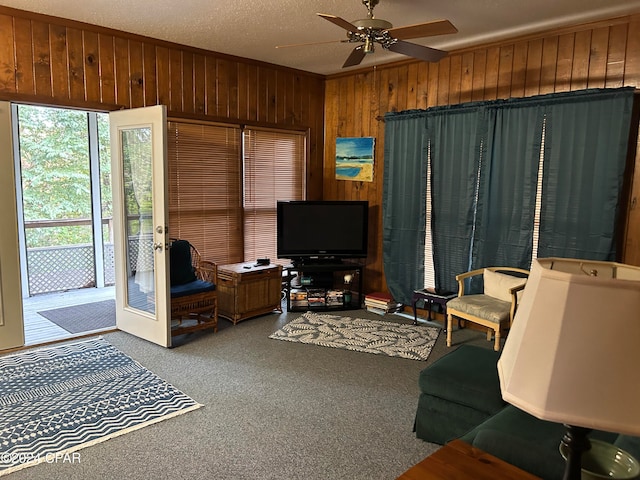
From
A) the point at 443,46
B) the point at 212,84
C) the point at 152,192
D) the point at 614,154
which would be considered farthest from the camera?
the point at 212,84

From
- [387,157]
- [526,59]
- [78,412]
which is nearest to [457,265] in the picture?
[387,157]

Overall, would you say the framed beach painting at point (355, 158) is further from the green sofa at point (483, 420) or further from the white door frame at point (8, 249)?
the white door frame at point (8, 249)

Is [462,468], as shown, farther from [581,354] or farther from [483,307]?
[483,307]

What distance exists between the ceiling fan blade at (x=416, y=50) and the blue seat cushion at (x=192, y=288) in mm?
2579

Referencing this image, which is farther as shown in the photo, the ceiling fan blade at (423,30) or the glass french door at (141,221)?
the glass french door at (141,221)

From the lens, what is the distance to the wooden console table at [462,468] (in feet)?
4.60

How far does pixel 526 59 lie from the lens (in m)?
4.29

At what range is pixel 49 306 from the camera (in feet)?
17.8

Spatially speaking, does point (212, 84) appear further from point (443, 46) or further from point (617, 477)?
point (617, 477)

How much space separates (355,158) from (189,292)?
259 cm

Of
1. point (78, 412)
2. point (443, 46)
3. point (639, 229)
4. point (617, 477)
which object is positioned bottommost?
point (78, 412)

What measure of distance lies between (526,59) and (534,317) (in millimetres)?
3940

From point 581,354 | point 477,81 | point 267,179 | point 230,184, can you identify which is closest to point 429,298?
point 477,81

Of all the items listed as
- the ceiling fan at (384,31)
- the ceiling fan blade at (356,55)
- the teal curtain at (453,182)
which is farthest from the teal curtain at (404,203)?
the ceiling fan at (384,31)
